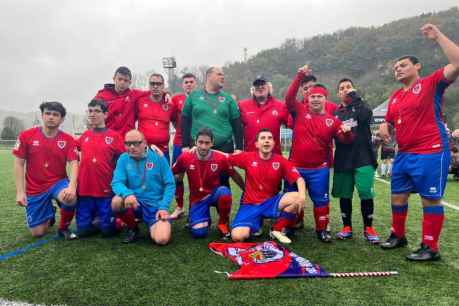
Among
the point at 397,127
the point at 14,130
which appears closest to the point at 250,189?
the point at 397,127

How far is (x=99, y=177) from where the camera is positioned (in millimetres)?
4371

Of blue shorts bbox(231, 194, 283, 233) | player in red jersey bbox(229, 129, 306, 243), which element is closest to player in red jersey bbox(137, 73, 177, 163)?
player in red jersey bbox(229, 129, 306, 243)

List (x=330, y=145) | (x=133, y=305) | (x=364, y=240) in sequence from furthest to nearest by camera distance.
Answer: (x=330, y=145) < (x=364, y=240) < (x=133, y=305)

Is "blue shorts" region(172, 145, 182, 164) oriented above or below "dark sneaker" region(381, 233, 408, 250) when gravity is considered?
above

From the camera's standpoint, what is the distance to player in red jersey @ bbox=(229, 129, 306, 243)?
4016 millimetres

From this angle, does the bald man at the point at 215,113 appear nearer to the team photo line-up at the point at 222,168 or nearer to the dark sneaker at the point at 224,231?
the team photo line-up at the point at 222,168

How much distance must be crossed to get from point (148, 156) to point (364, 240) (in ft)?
9.17

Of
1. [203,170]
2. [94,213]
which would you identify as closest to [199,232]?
[203,170]

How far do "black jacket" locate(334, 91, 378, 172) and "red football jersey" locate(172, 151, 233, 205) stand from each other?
1.42 m

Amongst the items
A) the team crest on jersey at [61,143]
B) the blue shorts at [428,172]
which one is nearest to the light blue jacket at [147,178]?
the team crest on jersey at [61,143]

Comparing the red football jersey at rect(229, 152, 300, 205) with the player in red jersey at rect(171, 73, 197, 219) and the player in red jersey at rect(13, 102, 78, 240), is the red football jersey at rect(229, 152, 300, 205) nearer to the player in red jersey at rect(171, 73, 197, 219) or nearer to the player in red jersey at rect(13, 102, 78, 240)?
the player in red jersey at rect(171, 73, 197, 219)

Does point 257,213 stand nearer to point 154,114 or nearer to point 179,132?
point 154,114

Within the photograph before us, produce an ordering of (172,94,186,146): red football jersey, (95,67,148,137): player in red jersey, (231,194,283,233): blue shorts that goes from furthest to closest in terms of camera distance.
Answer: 1. (172,94,186,146): red football jersey
2. (95,67,148,137): player in red jersey
3. (231,194,283,233): blue shorts

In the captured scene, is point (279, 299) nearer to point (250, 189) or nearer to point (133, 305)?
point (133, 305)
